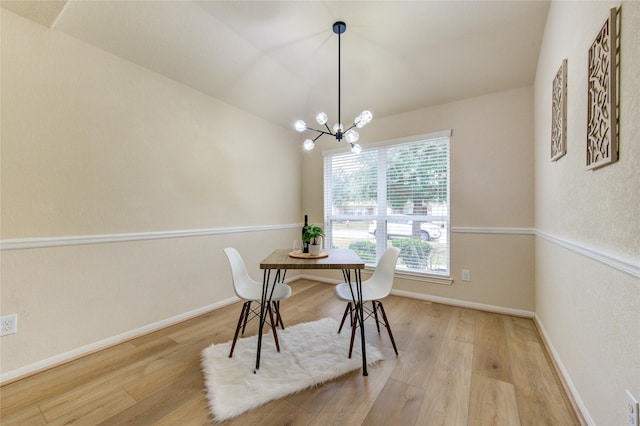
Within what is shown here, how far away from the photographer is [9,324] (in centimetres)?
166

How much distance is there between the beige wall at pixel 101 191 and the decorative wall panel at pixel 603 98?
10.0 ft

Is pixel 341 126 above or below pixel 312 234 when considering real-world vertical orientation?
above

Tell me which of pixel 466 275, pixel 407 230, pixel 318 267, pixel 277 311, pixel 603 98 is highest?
pixel 603 98

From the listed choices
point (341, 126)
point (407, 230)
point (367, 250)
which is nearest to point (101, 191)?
point (341, 126)

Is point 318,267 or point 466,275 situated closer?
point 318,267

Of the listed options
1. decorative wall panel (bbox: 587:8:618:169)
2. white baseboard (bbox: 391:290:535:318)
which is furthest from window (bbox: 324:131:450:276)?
decorative wall panel (bbox: 587:8:618:169)

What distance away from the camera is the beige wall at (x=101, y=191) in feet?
5.60

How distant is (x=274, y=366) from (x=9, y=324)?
1.77 m

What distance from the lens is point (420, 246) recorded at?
321 cm

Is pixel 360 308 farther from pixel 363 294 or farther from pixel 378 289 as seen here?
pixel 378 289

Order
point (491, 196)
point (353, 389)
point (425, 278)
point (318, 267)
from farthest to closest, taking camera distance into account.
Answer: point (425, 278) < point (491, 196) < point (318, 267) < point (353, 389)

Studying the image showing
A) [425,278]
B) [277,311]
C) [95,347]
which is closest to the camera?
[95,347]

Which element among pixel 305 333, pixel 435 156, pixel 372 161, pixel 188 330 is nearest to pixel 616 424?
pixel 305 333

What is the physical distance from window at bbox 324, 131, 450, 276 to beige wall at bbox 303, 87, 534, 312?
147mm
